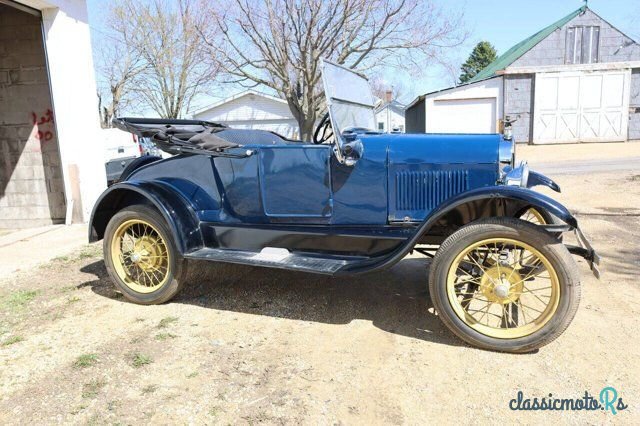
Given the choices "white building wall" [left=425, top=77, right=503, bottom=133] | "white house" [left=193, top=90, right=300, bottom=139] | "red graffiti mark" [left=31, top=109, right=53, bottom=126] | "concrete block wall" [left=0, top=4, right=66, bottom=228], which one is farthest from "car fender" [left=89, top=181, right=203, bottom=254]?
"white house" [left=193, top=90, right=300, bottom=139]

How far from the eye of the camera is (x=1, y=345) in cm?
338

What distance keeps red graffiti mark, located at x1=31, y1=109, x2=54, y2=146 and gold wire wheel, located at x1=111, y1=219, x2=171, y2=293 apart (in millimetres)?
4851

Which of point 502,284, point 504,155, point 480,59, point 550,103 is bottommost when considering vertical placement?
point 502,284

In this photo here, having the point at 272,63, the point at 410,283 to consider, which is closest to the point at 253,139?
the point at 410,283

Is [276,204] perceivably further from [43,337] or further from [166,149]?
[43,337]

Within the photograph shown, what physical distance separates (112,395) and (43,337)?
46.6 inches

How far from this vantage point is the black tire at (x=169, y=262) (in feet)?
12.9

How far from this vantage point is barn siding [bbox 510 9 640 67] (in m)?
22.7

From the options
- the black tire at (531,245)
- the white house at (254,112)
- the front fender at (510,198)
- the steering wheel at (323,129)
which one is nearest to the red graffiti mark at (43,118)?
the steering wheel at (323,129)

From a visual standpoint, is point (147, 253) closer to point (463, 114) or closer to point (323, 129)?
point (323, 129)

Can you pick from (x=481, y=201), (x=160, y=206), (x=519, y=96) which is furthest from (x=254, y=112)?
(x=481, y=201)

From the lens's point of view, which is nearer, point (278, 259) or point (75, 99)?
point (278, 259)

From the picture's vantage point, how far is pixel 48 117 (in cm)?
798

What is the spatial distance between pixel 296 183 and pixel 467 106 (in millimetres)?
19452
